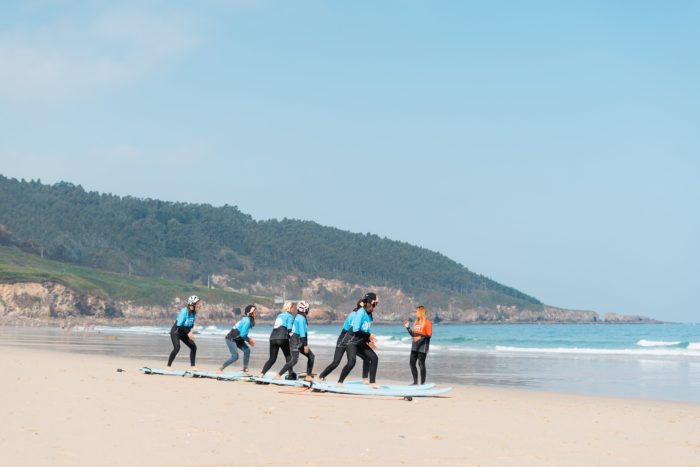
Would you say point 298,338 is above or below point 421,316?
below

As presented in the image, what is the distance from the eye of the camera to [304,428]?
33.6 ft

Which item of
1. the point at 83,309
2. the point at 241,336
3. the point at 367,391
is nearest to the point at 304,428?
the point at 367,391

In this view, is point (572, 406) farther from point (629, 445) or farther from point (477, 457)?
point (477, 457)

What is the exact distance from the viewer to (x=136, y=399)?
40.4ft

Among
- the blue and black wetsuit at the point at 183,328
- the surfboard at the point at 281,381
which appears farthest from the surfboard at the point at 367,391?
the blue and black wetsuit at the point at 183,328

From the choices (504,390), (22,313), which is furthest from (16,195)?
(504,390)

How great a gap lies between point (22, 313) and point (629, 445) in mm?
110161

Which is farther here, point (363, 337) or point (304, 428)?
point (363, 337)

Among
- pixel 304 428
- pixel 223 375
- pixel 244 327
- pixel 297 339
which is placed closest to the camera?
pixel 304 428

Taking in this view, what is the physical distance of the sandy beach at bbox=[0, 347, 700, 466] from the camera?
8.47 m

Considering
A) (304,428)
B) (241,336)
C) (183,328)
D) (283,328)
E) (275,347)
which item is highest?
(283,328)

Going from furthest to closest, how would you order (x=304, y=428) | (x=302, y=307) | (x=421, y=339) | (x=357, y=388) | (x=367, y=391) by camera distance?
(x=421, y=339) → (x=302, y=307) → (x=357, y=388) → (x=367, y=391) → (x=304, y=428)

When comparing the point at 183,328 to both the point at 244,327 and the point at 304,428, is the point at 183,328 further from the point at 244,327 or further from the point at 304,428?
the point at 304,428

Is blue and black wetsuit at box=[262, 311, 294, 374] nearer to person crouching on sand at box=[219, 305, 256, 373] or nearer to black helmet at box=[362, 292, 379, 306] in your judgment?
person crouching on sand at box=[219, 305, 256, 373]
